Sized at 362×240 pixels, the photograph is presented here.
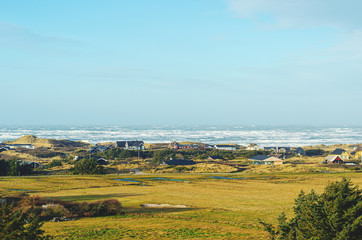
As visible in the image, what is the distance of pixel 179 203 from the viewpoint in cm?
4716

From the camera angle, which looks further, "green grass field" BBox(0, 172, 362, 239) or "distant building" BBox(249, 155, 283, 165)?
"distant building" BBox(249, 155, 283, 165)

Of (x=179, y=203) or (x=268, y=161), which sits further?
(x=268, y=161)

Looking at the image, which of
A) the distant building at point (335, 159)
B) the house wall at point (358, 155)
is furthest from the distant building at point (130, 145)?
the house wall at point (358, 155)

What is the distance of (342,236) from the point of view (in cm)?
1984

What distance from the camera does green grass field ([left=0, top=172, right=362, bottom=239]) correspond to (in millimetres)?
31312

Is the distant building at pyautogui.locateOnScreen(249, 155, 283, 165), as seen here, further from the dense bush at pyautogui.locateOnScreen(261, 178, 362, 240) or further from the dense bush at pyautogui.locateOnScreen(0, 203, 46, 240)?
the dense bush at pyautogui.locateOnScreen(0, 203, 46, 240)

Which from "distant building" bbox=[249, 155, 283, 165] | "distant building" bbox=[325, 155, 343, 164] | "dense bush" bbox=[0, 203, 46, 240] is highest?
"dense bush" bbox=[0, 203, 46, 240]

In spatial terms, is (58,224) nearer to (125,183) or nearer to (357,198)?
(357,198)

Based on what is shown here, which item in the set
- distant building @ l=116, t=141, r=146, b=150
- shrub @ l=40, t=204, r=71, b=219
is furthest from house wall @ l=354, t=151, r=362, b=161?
shrub @ l=40, t=204, r=71, b=219

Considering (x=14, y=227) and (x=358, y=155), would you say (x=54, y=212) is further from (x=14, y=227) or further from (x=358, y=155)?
(x=358, y=155)

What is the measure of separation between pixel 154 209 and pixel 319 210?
83.9ft

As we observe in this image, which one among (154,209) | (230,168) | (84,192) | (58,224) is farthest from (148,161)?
(58,224)

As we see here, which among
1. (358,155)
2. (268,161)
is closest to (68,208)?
(268,161)

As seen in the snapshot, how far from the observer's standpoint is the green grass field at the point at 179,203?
103ft
